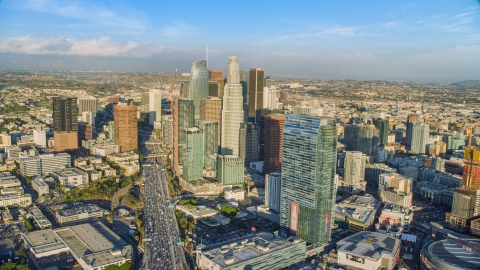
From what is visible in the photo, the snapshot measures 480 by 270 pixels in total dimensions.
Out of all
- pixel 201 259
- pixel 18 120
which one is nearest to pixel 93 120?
pixel 18 120

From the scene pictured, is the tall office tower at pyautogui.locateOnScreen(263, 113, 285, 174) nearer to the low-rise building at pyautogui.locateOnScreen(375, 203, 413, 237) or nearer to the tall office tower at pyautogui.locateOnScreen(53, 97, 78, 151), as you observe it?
the low-rise building at pyautogui.locateOnScreen(375, 203, 413, 237)

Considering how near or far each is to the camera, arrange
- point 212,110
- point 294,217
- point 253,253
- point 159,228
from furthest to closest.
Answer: point 212,110, point 159,228, point 294,217, point 253,253

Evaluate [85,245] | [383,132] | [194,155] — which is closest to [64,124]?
[194,155]

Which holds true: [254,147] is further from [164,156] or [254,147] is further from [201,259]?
[201,259]

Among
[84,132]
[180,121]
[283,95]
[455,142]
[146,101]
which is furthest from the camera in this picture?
[146,101]

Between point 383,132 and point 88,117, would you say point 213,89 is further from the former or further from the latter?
point 383,132
